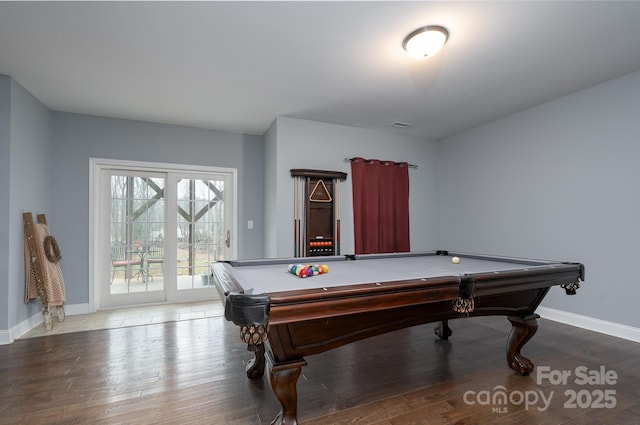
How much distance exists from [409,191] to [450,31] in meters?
2.85

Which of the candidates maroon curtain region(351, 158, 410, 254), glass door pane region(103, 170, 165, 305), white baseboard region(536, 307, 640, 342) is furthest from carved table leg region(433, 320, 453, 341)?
glass door pane region(103, 170, 165, 305)

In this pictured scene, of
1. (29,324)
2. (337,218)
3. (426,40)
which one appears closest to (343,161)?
(337,218)

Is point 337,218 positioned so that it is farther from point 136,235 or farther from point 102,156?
point 102,156

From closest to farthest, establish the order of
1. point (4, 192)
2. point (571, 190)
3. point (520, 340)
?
point (520, 340), point (4, 192), point (571, 190)

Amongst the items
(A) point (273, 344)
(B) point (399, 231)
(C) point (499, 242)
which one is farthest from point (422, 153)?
(A) point (273, 344)

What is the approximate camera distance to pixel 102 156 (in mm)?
3855

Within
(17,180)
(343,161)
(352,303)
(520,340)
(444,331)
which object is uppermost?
(343,161)

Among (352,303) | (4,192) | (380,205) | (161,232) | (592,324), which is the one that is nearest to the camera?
(352,303)

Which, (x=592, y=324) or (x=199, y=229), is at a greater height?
(x=199, y=229)

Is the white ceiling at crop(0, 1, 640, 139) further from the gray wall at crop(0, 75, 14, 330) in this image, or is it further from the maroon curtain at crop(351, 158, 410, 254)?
the maroon curtain at crop(351, 158, 410, 254)

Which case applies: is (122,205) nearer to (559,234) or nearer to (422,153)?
(422,153)

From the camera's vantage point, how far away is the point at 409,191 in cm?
480

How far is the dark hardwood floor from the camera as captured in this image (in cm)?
173

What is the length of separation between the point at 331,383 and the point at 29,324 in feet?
10.7
